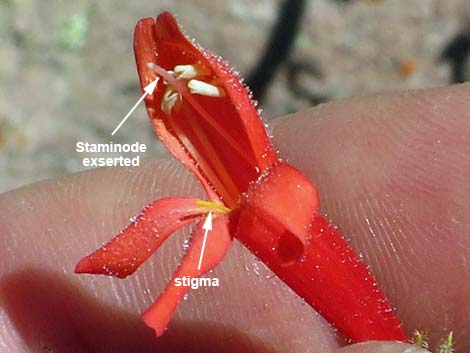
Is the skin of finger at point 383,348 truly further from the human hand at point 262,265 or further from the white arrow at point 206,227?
the human hand at point 262,265

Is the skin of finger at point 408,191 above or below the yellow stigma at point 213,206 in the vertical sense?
below

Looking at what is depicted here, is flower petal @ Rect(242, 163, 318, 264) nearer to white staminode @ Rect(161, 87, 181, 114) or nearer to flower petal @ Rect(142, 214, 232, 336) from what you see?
flower petal @ Rect(142, 214, 232, 336)

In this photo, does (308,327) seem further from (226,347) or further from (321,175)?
(321,175)

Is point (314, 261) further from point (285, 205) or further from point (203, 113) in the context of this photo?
point (203, 113)

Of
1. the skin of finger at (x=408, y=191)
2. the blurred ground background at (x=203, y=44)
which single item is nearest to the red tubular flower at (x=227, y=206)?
the skin of finger at (x=408, y=191)

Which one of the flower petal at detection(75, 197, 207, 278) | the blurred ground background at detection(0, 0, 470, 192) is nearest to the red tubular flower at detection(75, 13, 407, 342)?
the flower petal at detection(75, 197, 207, 278)

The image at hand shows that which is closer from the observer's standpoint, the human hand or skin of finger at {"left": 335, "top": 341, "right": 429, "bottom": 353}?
skin of finger at {"left": 335, "top": 341, "right": 429, "bottom": 353}

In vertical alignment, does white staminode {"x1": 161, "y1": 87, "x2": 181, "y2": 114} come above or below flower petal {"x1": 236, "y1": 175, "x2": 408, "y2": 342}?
above

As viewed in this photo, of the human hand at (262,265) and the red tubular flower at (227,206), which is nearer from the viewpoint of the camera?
the red tubular flower at (227,206)
